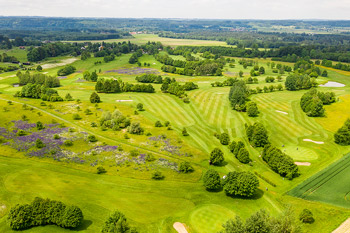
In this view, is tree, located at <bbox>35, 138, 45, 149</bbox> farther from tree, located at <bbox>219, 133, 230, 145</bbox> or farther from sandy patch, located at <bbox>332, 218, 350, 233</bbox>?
sandy patch, located at <bbox>332, 218, 350, 233</bbox>

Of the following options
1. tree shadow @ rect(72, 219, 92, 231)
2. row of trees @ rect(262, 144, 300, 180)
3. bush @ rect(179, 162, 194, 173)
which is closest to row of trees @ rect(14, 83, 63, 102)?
bush @ rect(179, 162, 194, 173)

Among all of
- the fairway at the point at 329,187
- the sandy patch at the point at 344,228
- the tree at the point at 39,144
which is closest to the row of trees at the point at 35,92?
the tree at the point at 39,144

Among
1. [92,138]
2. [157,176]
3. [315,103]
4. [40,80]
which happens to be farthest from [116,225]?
[40,80]

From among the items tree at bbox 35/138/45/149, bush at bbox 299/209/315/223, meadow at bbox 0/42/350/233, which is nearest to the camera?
bush at bbox 299/209/315/223

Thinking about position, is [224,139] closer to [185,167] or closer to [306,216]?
[185,167]

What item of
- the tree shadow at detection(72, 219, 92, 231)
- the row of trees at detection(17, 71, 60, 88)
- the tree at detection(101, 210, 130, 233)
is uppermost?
the row of trees at detection(17, 71, 60, 88)

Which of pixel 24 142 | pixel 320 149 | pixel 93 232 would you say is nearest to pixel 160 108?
pixel 24 142

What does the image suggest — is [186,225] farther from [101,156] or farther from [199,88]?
[199,88]

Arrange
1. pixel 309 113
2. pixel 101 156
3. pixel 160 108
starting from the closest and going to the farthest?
pixel 101 156 < pixel 309 113 < pixel 160 108
